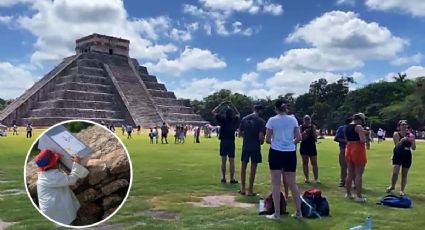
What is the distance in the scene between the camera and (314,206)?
8.47 m

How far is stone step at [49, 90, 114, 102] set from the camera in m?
81.0

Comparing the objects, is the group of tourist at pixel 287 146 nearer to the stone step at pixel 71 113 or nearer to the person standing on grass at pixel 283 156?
A: the person standing on grass at pixel 283 156

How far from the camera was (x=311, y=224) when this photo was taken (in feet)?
25.1

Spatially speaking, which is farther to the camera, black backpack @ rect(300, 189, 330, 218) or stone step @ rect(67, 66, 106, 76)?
stone step @ rect(67, 66, 106, 76)

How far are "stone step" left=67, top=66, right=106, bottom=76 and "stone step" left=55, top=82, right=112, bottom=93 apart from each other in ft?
11.7

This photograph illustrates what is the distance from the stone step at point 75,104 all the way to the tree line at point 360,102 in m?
23.4

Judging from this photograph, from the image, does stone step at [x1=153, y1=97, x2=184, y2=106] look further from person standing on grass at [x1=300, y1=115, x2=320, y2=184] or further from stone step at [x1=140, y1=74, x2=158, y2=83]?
person standing on grass at [x1=300, y1=115, x2=320, y2=184]

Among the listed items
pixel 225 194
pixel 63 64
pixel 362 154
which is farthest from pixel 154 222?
pixel 63 64

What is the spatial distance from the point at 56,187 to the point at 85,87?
8575 centimetres

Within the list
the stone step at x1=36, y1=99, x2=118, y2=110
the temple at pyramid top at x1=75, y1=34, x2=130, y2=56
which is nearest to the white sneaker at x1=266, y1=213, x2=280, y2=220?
the stone step at x1=36, y1=99, x2=118, y2=110

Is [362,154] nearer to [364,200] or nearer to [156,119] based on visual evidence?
[364,200]

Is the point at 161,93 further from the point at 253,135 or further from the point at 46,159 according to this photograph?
the point at 46,159

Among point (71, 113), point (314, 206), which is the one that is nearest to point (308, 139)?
point (314, 206)

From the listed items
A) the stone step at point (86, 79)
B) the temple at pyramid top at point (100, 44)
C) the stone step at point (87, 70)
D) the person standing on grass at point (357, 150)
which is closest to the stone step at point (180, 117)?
the stone step at point (86, 79)
